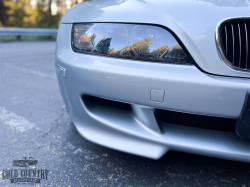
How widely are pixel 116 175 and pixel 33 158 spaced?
62cm

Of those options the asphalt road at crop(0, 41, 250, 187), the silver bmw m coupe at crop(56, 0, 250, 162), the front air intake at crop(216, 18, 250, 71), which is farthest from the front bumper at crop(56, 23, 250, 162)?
the asphalt road at crop(0, 41, 250, 187)

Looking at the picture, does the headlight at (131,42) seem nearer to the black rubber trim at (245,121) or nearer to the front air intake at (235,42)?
the front air intake at (235,42)

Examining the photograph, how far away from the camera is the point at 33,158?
1632 mm

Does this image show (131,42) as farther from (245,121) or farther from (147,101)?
(245,121)

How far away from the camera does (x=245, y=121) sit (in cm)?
110

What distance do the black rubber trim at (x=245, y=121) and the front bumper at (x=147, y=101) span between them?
0.03 m

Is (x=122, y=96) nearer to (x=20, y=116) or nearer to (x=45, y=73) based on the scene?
(x=20, y=116)

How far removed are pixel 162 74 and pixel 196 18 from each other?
13.7 inches

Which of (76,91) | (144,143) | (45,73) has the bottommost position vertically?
(45,73)

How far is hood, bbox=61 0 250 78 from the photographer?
1.17 meters

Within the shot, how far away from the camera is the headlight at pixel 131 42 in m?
1.25

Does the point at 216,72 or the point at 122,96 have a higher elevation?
the point at 216,72

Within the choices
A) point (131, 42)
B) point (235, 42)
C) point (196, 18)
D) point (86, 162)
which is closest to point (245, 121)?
point (235, 42)

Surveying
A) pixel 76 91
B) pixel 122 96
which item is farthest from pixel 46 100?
pixel 122 96
